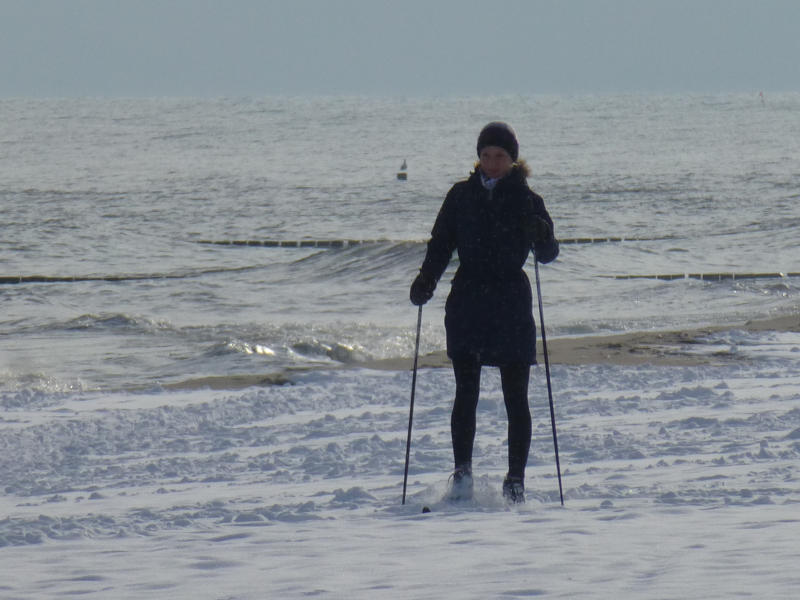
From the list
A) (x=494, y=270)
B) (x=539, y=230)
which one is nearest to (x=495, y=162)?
(x=539, y=230)

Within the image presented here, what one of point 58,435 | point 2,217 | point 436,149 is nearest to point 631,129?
point 436,149

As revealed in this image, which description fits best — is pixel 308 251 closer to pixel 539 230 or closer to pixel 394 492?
pixel 394 492

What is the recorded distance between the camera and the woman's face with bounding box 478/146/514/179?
464cm

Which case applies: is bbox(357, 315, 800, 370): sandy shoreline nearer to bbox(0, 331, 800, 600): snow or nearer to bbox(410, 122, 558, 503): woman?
bbox(0, 331, 800, 600): snow

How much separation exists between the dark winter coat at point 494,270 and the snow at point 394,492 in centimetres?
66

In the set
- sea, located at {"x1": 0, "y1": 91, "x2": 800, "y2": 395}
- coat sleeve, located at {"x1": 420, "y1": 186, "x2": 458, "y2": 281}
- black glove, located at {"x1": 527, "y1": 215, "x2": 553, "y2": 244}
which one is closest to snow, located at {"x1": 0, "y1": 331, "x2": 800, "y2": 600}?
coat sleeve, located at {"x1": 420, "y1": 186, "x2": 458, "y2": 281}

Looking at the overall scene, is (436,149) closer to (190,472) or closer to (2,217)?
(2,217)

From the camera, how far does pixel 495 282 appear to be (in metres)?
4.64

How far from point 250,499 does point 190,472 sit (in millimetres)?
755

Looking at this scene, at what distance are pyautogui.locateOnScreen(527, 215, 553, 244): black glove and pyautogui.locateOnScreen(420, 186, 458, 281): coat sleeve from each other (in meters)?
0.33

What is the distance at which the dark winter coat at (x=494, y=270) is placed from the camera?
4633mm

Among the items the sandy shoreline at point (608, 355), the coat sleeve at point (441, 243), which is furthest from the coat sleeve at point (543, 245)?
the sandy shoreline at point (608, 355)

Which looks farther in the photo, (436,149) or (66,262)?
(436,149)

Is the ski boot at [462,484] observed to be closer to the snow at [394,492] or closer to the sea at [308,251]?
the snow at [394,492]
